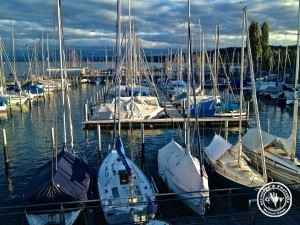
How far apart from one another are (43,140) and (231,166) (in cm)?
2022

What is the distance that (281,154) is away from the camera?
67.1 feet

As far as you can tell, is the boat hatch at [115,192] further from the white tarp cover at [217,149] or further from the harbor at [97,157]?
the white tarp cover at [217,149]

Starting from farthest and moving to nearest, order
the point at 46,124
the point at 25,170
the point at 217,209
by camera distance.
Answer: the point at 46,124, the point at 25,170, the point at 217,209

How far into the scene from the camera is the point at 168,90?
197 feet

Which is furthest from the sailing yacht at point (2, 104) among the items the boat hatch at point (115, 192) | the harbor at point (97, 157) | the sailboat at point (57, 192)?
the boat hatch at point (115, 192)

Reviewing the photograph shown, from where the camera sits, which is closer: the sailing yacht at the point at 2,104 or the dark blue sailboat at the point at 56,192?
the dark blue sailboat at the point at 56,192

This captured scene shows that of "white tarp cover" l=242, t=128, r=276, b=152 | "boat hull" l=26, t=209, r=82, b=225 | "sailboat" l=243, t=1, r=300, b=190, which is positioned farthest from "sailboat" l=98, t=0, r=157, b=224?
"white tarp cover" l=242, t=128, r=276, b=152

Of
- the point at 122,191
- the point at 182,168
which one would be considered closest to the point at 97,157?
the point at 182,168

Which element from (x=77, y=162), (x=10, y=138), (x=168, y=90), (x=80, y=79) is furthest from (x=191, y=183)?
(x=80, y=79)

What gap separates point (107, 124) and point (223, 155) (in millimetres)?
18267

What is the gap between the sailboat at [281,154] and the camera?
58.6 feet

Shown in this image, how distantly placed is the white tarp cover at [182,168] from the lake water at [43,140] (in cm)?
223

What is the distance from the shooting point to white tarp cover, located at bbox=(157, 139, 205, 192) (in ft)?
51.1

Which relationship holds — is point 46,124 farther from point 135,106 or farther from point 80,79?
point 80,79
